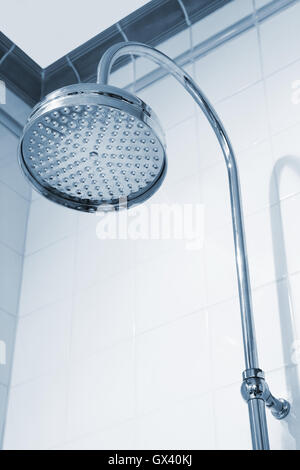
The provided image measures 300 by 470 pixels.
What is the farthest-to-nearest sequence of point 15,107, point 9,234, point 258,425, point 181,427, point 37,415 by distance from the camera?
point 15,107, point 9,234, point 37,415, point 181,427, point 258,425

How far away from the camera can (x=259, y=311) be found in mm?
1131

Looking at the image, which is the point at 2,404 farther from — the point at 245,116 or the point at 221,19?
the point at 221,19

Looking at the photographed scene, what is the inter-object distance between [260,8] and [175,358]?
2.60ft

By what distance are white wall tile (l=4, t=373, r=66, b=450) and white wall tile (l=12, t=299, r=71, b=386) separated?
0.02 meters

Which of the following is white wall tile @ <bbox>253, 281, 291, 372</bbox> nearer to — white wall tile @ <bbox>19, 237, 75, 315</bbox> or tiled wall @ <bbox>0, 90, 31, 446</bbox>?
white wall tile @ <bbox>19, 237, 75, 315</bbox>

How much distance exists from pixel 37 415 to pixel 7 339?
0.67ft

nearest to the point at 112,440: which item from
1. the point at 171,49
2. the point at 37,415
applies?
the point at 37,415

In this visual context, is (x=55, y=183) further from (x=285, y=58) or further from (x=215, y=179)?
(x=285, y=58)

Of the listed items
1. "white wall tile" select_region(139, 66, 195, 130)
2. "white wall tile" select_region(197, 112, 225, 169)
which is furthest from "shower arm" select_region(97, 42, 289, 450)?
"white wall tile" select_region(139, 66, 195, 130)

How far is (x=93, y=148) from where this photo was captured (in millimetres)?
936

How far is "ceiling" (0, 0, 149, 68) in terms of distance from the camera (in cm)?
158
